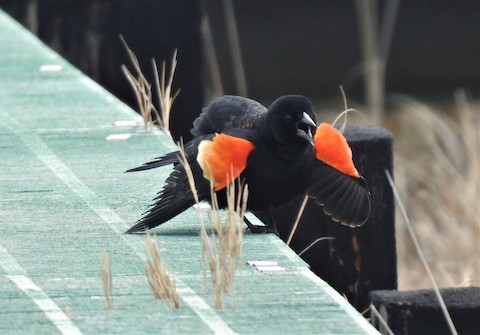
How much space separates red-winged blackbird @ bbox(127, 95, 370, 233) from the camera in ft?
14.4

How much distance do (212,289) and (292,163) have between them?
0.76 metres

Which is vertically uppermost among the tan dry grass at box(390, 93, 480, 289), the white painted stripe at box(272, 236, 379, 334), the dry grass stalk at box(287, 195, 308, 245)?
the white painted stripe at box(272, 236, 379, 334)

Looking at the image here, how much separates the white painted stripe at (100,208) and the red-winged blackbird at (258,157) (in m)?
0.13

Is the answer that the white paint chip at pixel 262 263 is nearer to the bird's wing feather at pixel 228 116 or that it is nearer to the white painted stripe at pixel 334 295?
the white painted stripe at pixel 334 295

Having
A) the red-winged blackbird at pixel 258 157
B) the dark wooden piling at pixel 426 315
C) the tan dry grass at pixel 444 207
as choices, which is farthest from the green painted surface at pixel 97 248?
the tan dry grass at pixel 444 207

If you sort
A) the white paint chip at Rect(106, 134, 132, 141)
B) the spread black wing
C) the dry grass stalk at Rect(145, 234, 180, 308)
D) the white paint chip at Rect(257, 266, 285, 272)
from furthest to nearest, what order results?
the white paint chip at Rect(106, 134, 132, 141) < the spread black wing < the white paint chip at Rect(257, 266, 285, 272) < the dry grass stalk at Rect(145, 234, 180, 308)

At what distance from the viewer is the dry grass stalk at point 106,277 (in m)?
3.55

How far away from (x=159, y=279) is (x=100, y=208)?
1138 mm

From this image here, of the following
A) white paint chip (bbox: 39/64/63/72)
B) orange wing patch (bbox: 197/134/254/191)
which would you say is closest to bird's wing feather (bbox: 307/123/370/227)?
orange wing patch (bbox: 197/134/254/191)

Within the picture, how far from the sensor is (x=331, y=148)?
15.0 feet

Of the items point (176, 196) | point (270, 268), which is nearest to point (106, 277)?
point (270, 268)

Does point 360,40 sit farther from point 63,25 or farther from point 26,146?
point 26,146

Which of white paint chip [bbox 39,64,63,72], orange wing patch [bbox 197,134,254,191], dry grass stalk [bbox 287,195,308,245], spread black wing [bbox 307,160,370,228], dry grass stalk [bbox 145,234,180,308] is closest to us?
dry grass stalk [bbox 145,234,180,308]

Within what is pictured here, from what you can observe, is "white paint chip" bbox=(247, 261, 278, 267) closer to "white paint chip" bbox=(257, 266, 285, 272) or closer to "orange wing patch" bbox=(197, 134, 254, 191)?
"white paint chip" bbox=(257, 266, 285, 272)
